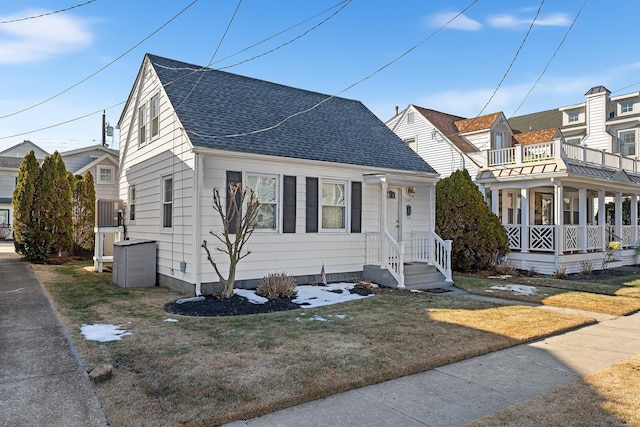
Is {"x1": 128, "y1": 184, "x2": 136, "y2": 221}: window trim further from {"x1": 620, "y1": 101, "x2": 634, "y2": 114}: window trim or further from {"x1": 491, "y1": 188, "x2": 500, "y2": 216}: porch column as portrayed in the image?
{"x1": 620, "y1": 101, "x2": 634, "y2": 114}: window trim

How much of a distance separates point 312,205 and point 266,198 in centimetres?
122

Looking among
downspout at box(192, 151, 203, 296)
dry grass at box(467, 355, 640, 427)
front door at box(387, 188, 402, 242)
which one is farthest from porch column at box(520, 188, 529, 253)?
downspout at box(192, 151, 203, 296)

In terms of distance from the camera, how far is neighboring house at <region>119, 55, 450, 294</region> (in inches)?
350

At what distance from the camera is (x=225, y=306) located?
24.6 feet

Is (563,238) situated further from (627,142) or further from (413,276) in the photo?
(627,142)

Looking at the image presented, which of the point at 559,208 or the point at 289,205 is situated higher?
the point at 559,208

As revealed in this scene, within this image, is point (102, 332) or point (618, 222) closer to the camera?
point (102, 332)

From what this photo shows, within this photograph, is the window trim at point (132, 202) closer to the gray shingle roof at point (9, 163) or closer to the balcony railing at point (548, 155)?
the balcony railing at point (548, 155)

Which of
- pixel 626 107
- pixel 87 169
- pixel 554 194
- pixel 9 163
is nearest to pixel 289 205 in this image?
pixel 554 194

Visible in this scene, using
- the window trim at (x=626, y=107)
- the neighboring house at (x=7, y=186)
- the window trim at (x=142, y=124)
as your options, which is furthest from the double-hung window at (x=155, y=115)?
the window trim at (x=626, y=107)

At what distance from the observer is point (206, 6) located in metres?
9.44

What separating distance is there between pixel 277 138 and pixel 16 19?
267 inches

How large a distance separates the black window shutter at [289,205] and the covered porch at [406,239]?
2.23 meters

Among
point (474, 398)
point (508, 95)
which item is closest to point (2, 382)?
point (474, 398)
